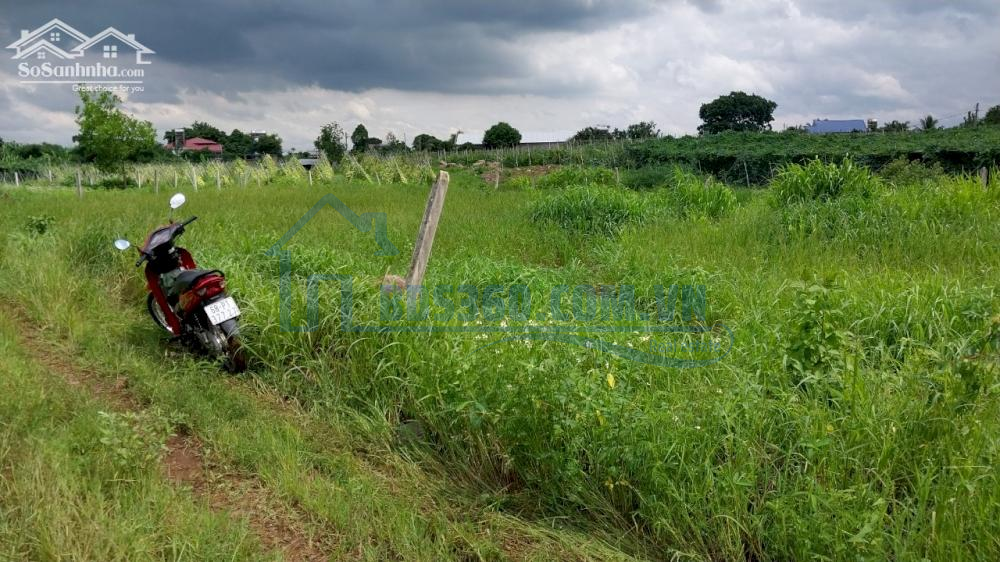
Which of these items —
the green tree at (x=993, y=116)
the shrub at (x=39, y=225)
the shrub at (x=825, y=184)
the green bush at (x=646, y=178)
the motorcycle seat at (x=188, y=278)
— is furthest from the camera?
the green tree at (x=993, y=116)

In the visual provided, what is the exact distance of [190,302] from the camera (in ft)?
14.9

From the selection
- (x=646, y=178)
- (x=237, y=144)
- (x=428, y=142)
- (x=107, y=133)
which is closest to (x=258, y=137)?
(x=237, y=144)

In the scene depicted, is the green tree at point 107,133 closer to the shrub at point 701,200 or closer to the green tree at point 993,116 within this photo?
the shrub at point 701,200

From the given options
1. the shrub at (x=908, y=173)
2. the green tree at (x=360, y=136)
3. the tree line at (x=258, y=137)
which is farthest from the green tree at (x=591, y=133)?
the shrub at (x=908, y=173)

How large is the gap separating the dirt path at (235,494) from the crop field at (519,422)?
1cm

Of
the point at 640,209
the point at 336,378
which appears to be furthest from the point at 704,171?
the point at 336,378

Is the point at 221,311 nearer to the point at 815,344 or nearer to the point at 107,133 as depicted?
the point at 815,344

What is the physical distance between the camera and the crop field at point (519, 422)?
8.23 ft

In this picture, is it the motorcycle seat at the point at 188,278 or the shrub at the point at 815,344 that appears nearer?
the shrub at the point at 815,344

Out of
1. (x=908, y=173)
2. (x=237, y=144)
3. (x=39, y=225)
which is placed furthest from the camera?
(x=237, y=144)

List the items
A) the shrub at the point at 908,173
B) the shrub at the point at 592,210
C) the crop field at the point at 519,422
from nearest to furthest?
the crop field at the point at 519,422, the shrub at the point at 592,210, the shrub at the point at 908,173

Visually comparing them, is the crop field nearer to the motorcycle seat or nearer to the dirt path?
the dirt path

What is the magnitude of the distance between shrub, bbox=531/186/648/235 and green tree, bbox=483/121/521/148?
45.4 meters

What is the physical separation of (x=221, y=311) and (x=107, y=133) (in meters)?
26.6
